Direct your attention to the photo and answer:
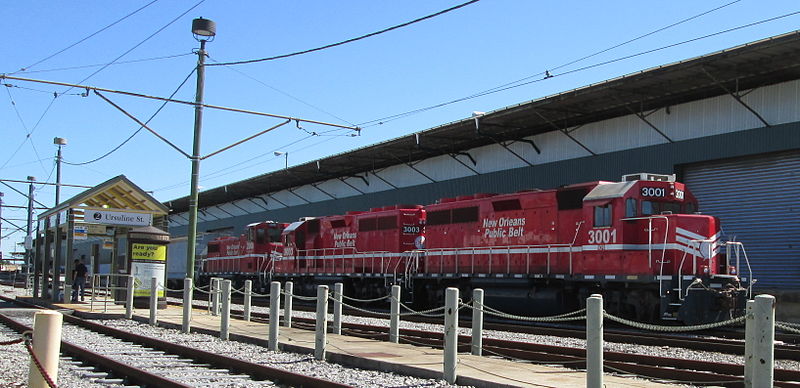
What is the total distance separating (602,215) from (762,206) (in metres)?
7.21

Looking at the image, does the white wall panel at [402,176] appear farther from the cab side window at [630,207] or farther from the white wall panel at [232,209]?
Answer: the white wall panel at [232,209]

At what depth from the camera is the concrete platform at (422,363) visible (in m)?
8.95

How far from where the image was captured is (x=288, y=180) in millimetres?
Answer: 48531

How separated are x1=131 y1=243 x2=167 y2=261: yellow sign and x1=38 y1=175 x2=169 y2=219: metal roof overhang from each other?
173cm

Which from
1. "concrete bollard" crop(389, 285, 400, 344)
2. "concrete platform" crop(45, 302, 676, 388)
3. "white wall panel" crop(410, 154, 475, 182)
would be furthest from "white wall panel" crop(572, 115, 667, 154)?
"concrete platform" crop(45, 302, 676, 388)

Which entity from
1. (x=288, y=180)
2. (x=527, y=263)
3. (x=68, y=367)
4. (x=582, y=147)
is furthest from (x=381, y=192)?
(x=68, y=367)

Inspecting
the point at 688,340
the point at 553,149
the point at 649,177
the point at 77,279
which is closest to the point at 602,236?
the point at 649,177

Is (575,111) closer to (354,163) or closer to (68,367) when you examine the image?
(354,163)

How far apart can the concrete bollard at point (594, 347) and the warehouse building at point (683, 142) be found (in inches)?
569

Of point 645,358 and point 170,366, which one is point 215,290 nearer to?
point 170,366

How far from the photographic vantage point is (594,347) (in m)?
7.78

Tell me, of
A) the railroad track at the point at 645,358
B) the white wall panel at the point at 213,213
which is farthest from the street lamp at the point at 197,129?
the white wall panel at the point at 213,213

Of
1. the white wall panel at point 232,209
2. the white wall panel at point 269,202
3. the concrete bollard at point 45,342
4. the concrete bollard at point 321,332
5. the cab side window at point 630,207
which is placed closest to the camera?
the concrete bollard at point 45,342

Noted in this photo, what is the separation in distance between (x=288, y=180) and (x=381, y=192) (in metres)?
9.78
